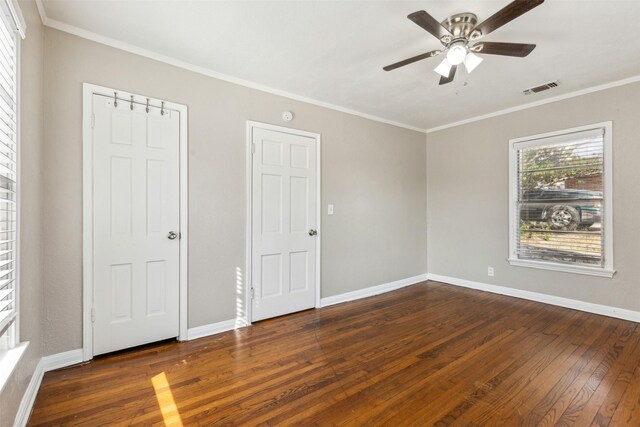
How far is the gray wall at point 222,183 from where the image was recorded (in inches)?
90.3

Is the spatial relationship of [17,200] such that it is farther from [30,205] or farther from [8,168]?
A: [30,205]

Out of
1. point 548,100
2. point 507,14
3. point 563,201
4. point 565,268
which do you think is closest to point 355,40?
point 507,14

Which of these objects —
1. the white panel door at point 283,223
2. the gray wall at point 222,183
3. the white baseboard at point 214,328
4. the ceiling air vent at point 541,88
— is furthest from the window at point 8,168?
A: the ceiling air vent at point 541,88

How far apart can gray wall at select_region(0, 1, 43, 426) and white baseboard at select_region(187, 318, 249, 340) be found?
3.53ft

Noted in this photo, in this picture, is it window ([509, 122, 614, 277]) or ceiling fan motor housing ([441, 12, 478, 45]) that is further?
window ([509, 122, 614, 277])

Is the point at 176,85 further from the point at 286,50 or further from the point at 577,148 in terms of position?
the point at 577,148

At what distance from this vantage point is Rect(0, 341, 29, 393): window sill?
1.33 metres

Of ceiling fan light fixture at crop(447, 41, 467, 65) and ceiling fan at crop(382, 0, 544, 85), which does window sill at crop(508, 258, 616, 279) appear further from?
ceiling fan light fixture at crop(447, 41, 467, 65)

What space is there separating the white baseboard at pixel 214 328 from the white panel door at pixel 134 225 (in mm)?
146

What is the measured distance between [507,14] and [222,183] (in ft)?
8.45

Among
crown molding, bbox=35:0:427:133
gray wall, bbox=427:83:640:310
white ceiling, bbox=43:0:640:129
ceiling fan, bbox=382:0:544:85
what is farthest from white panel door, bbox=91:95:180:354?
gray wall, bbox=427:83:640:310

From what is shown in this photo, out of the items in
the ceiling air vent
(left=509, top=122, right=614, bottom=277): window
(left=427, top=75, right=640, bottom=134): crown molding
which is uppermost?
the ceiling air vent

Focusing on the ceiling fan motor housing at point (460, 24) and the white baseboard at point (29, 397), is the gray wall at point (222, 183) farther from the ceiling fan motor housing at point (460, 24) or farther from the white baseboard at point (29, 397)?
the ceiling fan motor housing at point (460, 24)

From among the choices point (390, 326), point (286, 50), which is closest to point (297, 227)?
point (390, 326)
